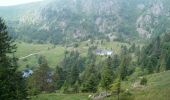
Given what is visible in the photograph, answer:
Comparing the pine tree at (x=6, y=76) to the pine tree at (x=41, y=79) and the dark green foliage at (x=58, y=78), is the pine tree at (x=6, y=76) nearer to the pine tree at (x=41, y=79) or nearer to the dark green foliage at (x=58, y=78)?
the pine tree at (x=41, y=79)

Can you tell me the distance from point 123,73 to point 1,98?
89698mm

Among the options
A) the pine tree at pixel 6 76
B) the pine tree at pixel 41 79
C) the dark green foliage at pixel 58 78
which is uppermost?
the pine tree at pixel 6 76

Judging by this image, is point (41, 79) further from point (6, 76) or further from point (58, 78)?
point (6, 76)

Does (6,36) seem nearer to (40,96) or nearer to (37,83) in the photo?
(40,96)

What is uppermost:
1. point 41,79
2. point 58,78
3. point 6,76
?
point 6,76

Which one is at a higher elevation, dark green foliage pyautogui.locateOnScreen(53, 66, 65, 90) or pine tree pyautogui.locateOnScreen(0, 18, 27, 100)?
pine tree pyautogui.locateOnScreen(0, 18, 27, 100)

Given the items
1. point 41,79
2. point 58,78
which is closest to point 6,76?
point 41,79

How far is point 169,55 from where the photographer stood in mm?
143500

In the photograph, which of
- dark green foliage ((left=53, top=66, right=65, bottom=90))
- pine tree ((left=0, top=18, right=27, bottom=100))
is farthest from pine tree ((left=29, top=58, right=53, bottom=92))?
pine tree ((left=0, top=18, right=27, bottom=100))

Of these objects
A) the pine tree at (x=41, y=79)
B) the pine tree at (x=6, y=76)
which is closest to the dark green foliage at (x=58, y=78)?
the pine tree at (x=41, y=79)

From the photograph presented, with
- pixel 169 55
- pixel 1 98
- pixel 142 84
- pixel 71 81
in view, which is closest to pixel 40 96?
pixel 142 84

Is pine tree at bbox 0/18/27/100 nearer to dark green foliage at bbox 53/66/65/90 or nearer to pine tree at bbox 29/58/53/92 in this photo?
pine tree at bbox 29/58/53/92

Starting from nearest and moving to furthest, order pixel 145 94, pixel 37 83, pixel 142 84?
1. pixel 145 94
2. pixel 142 84
3. pixel 37 83

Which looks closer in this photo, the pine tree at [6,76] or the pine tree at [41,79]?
the pine tree at [6,76]
